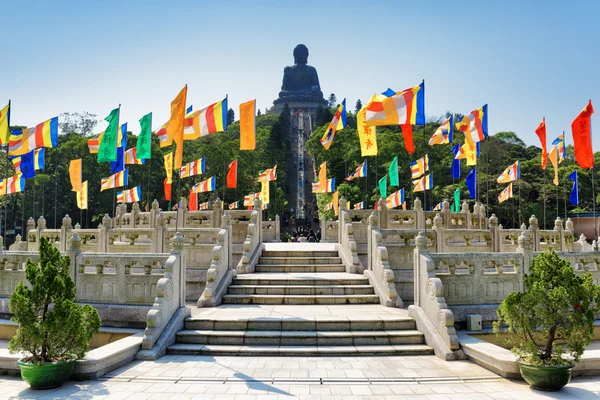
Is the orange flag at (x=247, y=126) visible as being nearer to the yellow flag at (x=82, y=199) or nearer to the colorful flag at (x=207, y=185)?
the colorful flag at (x=207, y=185)

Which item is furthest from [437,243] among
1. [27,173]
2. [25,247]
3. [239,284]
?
[25,247]

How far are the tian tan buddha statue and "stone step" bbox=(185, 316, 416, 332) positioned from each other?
108 meters

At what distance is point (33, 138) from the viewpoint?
1936 centimetres

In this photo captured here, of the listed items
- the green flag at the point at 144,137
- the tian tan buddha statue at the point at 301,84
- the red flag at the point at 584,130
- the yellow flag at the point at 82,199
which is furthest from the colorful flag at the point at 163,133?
the tian tan buddha statue at the point at 301,84

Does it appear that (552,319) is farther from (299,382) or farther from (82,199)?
(82,199)

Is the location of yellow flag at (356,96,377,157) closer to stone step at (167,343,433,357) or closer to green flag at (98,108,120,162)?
green flag at (98,108,120,162)

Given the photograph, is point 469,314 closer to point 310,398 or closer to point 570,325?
point 570,325

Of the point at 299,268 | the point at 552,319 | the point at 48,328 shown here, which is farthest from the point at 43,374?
the point at 299,268

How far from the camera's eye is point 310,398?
6.91 m

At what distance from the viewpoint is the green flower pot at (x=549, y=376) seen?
707cm

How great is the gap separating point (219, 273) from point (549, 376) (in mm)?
8355

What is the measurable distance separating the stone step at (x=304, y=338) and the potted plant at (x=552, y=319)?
2.65 m

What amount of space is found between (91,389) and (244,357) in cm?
287

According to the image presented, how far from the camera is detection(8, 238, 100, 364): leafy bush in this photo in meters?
7.42
